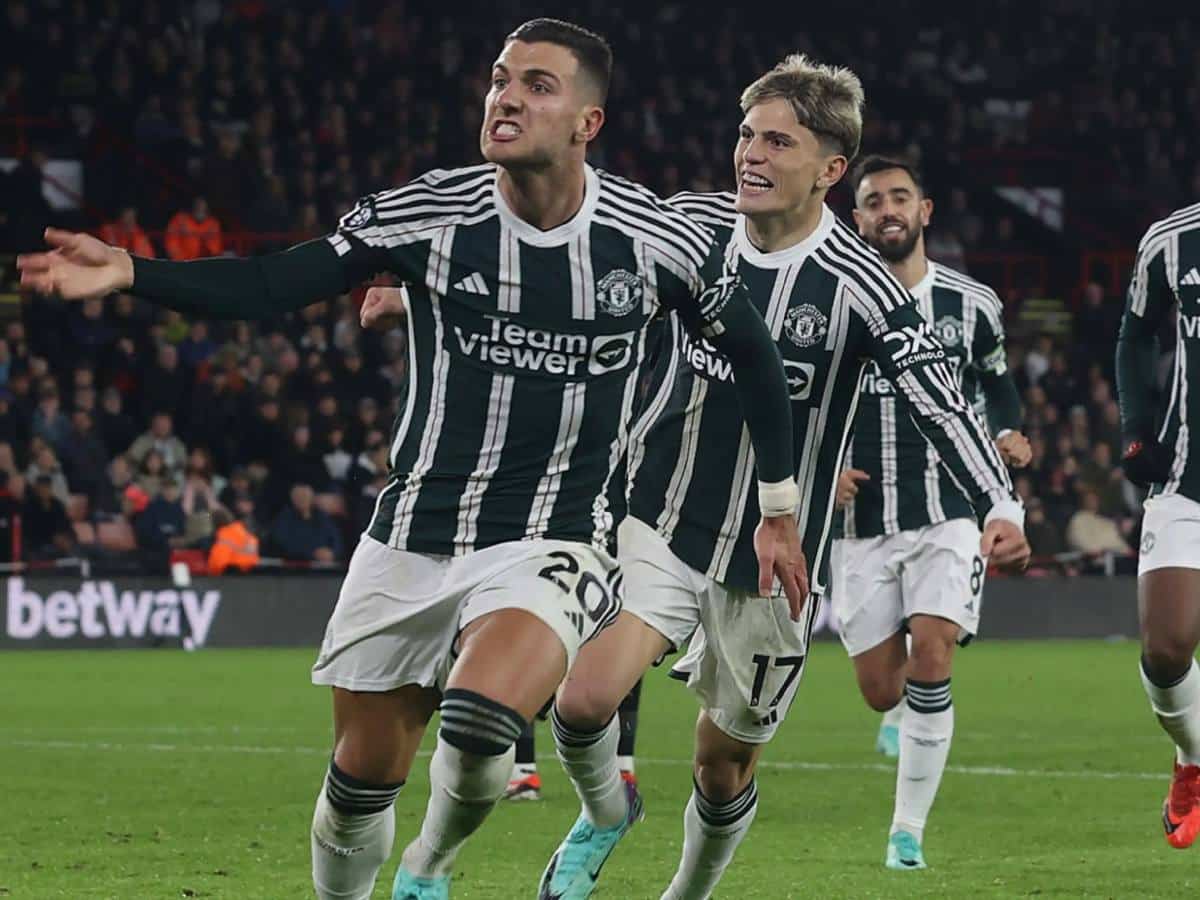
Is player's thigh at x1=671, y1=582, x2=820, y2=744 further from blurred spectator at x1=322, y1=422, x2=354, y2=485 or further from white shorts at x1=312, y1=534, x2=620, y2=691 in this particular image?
blurred spectator at x1=322, y1=422, x2=354, y2=485

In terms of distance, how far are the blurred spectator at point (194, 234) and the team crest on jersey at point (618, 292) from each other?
16902 millimetres

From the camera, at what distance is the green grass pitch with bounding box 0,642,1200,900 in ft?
23.9

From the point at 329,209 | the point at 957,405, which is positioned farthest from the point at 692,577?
the point at 329,209

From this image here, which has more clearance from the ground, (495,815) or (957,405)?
(957,405)

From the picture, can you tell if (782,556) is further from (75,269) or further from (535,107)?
(75,269)

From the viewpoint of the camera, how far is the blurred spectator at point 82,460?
19516mm

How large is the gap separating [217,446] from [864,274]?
1476 cm

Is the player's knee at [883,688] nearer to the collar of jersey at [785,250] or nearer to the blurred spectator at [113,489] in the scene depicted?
the collar of jersey at [785,250]

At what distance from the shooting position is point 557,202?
540cm

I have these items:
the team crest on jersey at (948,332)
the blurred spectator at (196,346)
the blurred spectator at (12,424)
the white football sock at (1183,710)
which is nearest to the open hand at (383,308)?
the white football sock at (1183,710)

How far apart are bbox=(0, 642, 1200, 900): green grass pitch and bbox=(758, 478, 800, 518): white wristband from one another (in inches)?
64.6

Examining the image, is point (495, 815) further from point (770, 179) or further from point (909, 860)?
point (770, 179)

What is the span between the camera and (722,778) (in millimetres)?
6281

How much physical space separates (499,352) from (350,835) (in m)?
1.14
